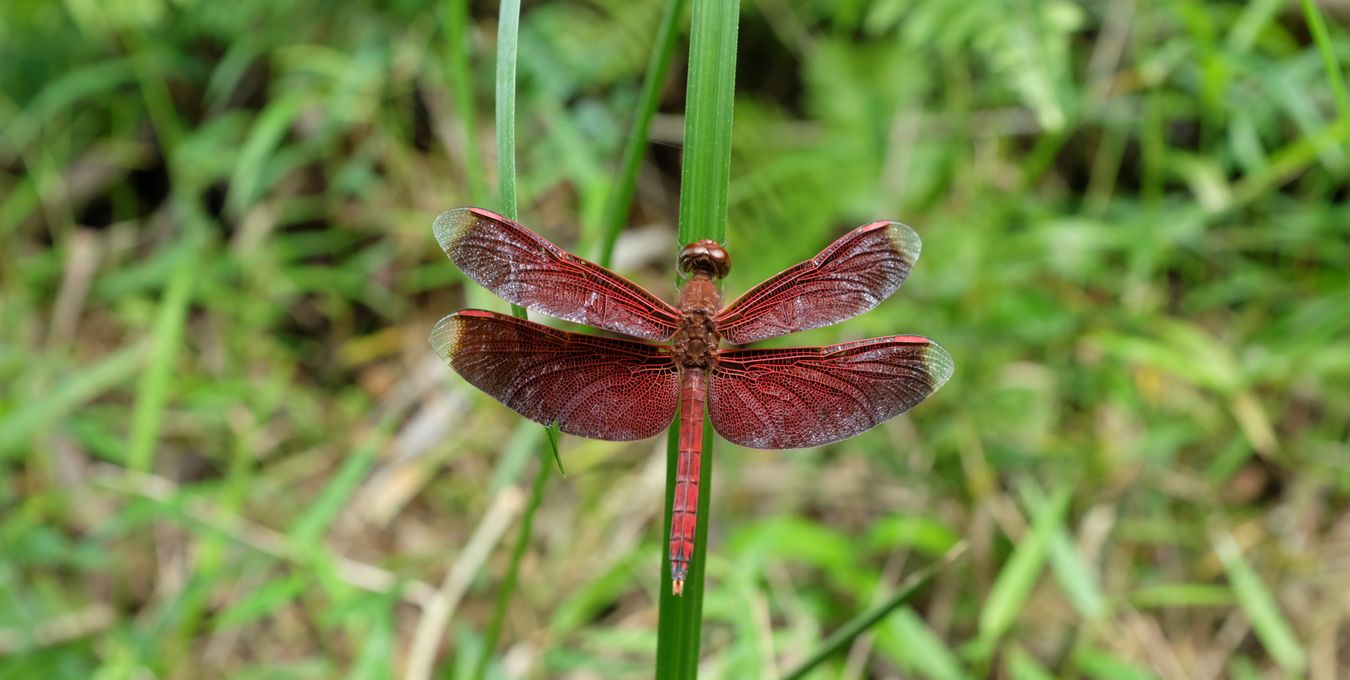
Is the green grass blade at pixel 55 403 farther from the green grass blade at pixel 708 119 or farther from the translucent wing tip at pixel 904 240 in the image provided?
the translucent wing tip at pixel 904 240

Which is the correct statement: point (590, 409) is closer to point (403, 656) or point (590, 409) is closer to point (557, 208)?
point (403, 656)

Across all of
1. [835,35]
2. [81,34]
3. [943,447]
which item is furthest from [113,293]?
[943,447]

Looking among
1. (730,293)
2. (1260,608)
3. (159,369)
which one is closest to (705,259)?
(730,293)

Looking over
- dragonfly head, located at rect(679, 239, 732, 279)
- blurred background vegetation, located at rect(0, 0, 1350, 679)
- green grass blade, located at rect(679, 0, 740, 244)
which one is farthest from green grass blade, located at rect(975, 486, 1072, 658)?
green grass blade, located at rect(679, 0, 740, 244)

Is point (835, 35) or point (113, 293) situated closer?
point (835, 35)

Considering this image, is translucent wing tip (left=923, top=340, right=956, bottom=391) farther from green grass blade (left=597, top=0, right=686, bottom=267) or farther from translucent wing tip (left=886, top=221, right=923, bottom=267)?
green grass blade (left=597, top=0, right=686, bottom=267)

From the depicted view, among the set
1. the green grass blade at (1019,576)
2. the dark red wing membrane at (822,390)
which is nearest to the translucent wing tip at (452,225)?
the dark red wing membrane at (822,390)
